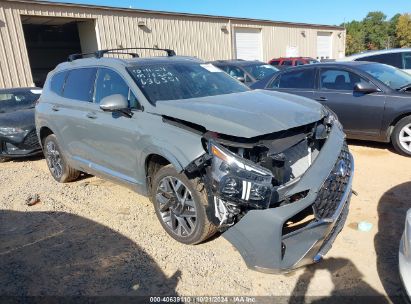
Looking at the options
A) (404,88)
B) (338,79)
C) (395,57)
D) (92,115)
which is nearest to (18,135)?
(92,115)

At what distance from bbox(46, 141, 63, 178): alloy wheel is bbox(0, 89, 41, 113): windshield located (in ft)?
10.2

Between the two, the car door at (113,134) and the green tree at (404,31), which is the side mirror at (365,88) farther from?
the green tree at (404,31)

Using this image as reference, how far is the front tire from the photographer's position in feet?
10.4

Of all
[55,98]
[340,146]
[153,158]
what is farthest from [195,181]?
[55,98]

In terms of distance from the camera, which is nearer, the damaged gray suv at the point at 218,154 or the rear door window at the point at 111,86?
the damaged gray suv at the point at 218,154

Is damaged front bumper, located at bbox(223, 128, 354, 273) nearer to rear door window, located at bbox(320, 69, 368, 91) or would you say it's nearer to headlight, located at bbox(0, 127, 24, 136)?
rear door window, located at bbox(320, 69, 368, 91)

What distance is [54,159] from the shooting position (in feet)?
19.0

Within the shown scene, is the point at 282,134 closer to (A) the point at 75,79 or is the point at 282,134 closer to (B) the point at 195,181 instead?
(B) the point at 195,181

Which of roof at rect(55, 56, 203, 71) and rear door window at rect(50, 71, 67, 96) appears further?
rear door window at rect(50, 71, 67, 96)

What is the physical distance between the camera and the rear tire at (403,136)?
219 inches

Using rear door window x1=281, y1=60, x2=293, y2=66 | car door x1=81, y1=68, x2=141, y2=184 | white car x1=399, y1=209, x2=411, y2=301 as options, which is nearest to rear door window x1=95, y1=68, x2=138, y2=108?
car door x1=81, y1=68, x2=141, y2=184

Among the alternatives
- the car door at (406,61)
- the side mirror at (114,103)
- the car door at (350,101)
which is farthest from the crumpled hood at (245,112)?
the car door at (406,61)

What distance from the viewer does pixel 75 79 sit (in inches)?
195

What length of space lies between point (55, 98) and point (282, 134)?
3643 mm
